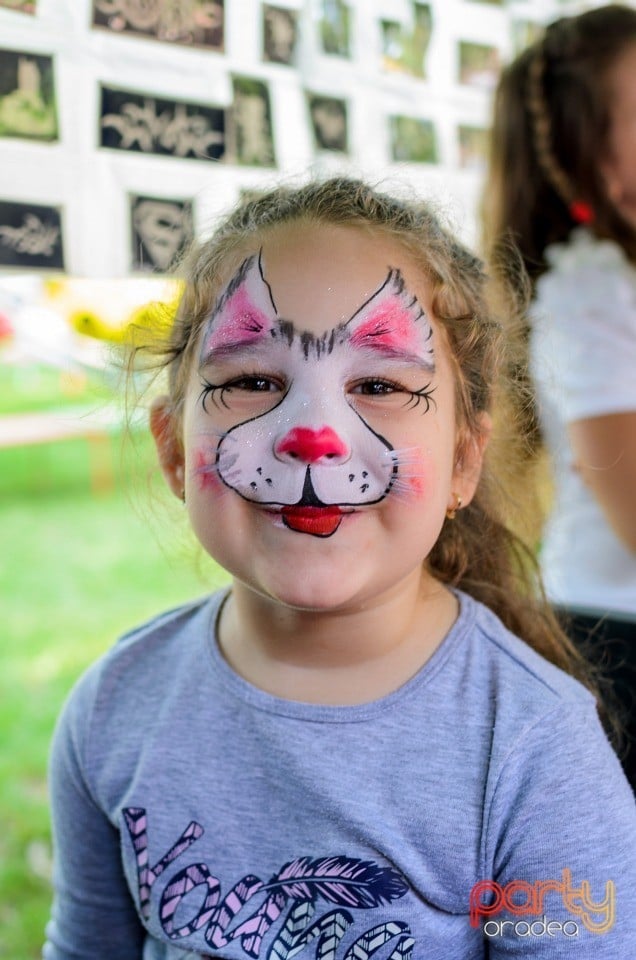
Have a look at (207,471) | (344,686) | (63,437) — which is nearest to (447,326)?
(207,471)

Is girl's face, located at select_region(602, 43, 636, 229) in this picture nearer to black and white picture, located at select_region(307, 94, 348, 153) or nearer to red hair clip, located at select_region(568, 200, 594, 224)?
red hair clip, located at select_region(568, 200, 594, 224)

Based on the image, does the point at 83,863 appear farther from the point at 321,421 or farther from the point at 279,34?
the point at 279,34

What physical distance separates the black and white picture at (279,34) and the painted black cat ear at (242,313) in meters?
0.76

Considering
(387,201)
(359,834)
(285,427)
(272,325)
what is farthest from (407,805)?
(387,201)

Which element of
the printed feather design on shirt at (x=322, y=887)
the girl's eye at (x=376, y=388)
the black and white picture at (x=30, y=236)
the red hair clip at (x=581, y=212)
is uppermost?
the red hair clip at (x=581, y=212)

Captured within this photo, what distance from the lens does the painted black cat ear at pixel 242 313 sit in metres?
0.95

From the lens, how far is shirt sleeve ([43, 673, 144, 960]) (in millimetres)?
1124

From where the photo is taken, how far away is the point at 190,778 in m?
1.03

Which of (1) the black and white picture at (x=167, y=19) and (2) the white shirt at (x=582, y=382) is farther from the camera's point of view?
(2) the white shirt at (x=582, y=382)

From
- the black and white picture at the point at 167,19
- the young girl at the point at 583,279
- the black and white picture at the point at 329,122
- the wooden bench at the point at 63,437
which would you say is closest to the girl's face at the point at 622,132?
the young girl at the point at 583,279

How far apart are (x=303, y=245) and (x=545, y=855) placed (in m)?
0.66

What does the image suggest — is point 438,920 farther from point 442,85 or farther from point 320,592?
point 442,85

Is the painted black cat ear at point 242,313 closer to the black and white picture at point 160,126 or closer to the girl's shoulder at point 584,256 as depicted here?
the black and white picture at point 160,126

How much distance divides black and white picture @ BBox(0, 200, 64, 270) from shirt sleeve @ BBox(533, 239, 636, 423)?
30.9 inches
